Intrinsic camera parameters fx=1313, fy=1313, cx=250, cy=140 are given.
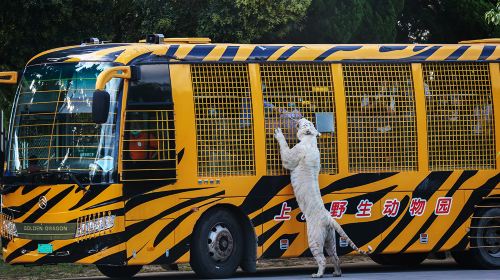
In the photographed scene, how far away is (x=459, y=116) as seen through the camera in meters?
18.9

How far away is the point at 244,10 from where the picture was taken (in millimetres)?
24516

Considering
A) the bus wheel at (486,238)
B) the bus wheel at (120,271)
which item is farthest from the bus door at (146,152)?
the bus wheel at (486,238)

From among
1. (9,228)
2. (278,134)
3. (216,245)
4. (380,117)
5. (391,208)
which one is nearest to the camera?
(9,228)

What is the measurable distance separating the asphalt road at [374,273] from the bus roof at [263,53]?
2.95 m

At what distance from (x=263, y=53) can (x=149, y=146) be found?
223 centimetres

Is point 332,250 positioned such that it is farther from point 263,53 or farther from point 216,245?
point 263,53

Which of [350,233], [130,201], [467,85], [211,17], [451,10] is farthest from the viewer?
[451,10]

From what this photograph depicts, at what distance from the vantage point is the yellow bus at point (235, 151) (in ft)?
53.1

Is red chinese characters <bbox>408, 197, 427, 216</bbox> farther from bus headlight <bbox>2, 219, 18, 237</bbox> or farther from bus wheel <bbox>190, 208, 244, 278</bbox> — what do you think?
bus headlight <bbox>2, 219, 18, 237</bbox>

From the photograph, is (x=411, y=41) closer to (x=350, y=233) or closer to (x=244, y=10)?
(x=244, y=10)

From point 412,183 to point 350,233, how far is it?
3.98ft

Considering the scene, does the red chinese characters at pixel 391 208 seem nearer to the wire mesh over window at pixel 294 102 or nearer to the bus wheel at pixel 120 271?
the wire mesh over window at pixel 294 102

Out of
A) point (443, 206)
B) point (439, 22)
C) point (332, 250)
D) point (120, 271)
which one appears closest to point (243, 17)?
point (443, 206)

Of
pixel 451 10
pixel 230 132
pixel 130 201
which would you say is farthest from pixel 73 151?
pixel 451 10
